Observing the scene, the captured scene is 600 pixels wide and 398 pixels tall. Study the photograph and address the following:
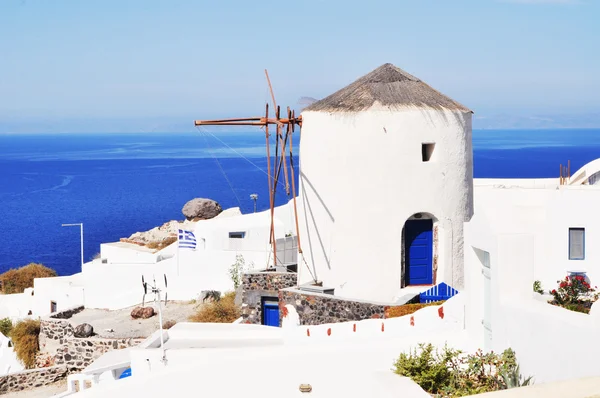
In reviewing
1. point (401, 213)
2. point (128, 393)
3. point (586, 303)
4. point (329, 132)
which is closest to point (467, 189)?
point (401, 213)

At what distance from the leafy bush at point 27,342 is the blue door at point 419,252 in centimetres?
1143

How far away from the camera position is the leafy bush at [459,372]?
11.1 m

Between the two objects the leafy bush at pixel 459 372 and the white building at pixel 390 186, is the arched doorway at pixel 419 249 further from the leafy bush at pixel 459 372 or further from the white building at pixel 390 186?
the leafy bush at pixel 459 372

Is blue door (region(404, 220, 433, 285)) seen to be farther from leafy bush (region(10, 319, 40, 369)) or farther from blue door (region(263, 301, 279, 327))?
leafy bush (region(10, 319, 40, 369))

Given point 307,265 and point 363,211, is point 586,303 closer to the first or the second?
point 363,211

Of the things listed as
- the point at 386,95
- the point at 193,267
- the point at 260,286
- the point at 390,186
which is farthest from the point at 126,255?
the point at 386,95

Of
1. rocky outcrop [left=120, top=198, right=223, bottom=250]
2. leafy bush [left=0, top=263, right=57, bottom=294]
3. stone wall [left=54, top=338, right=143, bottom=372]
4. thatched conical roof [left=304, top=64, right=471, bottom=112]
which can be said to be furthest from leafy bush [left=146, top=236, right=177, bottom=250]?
thatched conical roof [left=304, top=64, right=471, bottom=112]

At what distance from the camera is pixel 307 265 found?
21875 millimetres

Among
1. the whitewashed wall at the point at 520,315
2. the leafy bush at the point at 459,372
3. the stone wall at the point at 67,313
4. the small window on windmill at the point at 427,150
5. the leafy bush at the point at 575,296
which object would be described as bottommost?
the stone wall at the point at 67,313

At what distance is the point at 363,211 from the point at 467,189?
8.45 ft

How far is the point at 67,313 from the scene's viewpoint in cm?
2784

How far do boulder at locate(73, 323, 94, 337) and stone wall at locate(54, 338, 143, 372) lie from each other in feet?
0.89

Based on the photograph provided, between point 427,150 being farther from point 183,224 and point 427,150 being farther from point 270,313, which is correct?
point 183,224

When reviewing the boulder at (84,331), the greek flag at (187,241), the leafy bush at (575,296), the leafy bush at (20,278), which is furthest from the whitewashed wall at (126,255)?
the leafy bush at (575,296)
